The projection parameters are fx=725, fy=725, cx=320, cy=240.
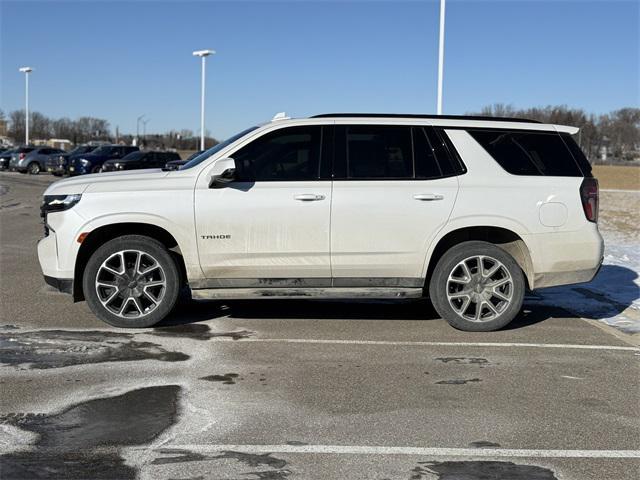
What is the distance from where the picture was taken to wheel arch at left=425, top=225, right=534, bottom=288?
7020mm

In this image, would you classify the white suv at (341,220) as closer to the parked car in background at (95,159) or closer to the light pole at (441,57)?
the light pole at (441,57)

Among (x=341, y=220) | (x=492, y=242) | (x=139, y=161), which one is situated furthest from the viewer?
(x=139, y=161)

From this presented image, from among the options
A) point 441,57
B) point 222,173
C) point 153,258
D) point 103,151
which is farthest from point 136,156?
point 222,173

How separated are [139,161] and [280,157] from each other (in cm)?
2691

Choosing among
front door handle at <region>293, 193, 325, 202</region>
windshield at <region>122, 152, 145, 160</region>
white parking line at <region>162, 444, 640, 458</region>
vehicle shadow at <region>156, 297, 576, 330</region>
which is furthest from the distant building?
white parking line at <region>162, 444, 640, 458</region>

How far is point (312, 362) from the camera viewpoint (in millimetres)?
5840

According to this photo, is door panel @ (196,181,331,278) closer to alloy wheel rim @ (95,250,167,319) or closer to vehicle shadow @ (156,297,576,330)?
alloy wheel rim @ (95,250,167,319)

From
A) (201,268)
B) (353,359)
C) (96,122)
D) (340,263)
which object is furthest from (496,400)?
(96,122)

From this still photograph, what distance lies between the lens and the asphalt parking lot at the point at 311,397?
155 inches

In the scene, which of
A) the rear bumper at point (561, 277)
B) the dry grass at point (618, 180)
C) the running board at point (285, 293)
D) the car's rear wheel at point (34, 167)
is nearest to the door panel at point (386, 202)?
the running board at point (285, 293)

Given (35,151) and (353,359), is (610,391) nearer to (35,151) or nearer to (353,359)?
(353,359)

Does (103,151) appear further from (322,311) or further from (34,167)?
(322,311)

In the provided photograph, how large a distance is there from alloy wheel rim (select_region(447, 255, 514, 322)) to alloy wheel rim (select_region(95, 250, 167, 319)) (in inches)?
109

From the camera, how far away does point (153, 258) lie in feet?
22.0
